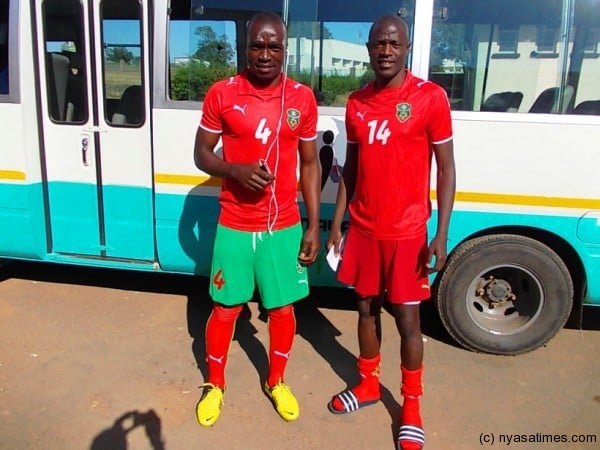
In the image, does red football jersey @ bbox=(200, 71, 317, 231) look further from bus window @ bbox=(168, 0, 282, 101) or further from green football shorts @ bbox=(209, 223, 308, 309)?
bus window @ bbox=(168, 0, 282, 101)

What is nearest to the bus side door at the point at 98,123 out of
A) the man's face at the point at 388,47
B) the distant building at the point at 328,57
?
the distant building at the point at 328,57

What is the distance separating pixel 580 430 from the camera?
290 centimetres

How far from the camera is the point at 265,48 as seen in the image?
93.6 inches

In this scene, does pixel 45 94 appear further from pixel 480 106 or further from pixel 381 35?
pixel 480 106

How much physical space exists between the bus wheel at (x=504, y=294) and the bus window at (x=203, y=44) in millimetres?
1940

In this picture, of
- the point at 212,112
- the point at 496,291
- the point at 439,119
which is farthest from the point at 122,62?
the point at 496,291

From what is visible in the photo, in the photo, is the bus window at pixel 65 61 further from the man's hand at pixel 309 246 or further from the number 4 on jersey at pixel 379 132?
the number 4 on jersey at pixel 379 132

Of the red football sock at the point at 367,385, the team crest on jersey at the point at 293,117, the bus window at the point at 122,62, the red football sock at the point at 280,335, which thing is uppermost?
→ the bus window at the point at 122,62

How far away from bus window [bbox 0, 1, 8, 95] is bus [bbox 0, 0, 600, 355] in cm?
1

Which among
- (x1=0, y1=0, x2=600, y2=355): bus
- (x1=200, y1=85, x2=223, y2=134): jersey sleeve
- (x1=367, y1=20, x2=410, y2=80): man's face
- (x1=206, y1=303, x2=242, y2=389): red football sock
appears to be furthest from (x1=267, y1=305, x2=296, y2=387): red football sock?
(x1=367, y1=20, x2=410, y2=80): man's face

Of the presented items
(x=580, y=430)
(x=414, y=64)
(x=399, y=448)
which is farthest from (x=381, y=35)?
(x=580, y=430)

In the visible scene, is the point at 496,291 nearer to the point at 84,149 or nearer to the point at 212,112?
the point at 212,112

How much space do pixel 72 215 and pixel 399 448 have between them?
9.03 ft

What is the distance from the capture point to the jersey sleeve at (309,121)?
257 centimetres
